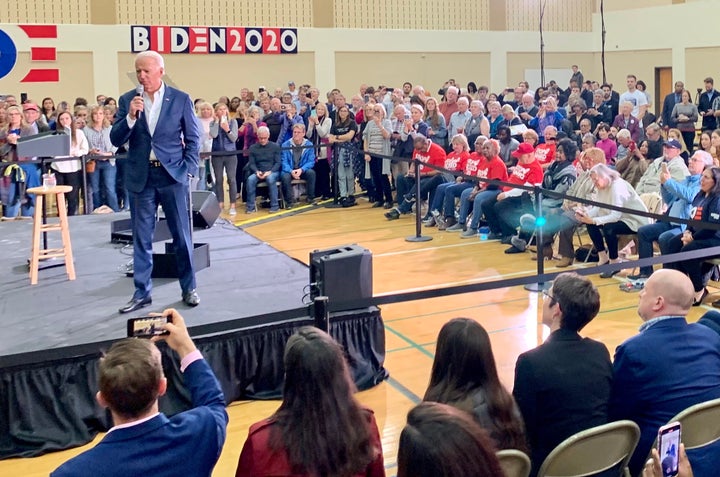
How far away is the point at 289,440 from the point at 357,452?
19 centimetres

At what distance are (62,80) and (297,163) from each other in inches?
292

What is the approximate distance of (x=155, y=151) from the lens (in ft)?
16.5

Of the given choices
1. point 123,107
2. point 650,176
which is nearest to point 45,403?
point 123,107

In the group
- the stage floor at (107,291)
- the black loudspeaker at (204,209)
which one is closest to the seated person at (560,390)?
the stage floor at (107,291)

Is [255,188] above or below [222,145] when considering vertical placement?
below

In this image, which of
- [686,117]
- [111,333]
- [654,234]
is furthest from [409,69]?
[111,333]

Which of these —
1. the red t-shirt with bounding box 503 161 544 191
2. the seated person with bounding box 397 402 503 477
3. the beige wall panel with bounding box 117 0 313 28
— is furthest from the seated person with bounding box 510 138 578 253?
the beige wall panel with bounding box 117 0 313 28

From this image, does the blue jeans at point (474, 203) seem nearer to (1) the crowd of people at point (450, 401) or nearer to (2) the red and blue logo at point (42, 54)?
(1) the crowd of people at point (450, 401)

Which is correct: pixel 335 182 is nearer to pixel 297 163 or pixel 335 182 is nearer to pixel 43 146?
pixel 297 163

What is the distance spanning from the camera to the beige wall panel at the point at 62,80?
16.3 meters

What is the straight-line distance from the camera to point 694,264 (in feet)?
21.6

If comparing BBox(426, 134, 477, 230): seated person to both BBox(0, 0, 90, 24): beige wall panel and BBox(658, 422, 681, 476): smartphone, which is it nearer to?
BBox(658, 422, 681, 476): smartphone

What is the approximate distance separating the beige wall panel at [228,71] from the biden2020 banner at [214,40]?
0.16 meters

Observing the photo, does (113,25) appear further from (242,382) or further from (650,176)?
(242,382)
